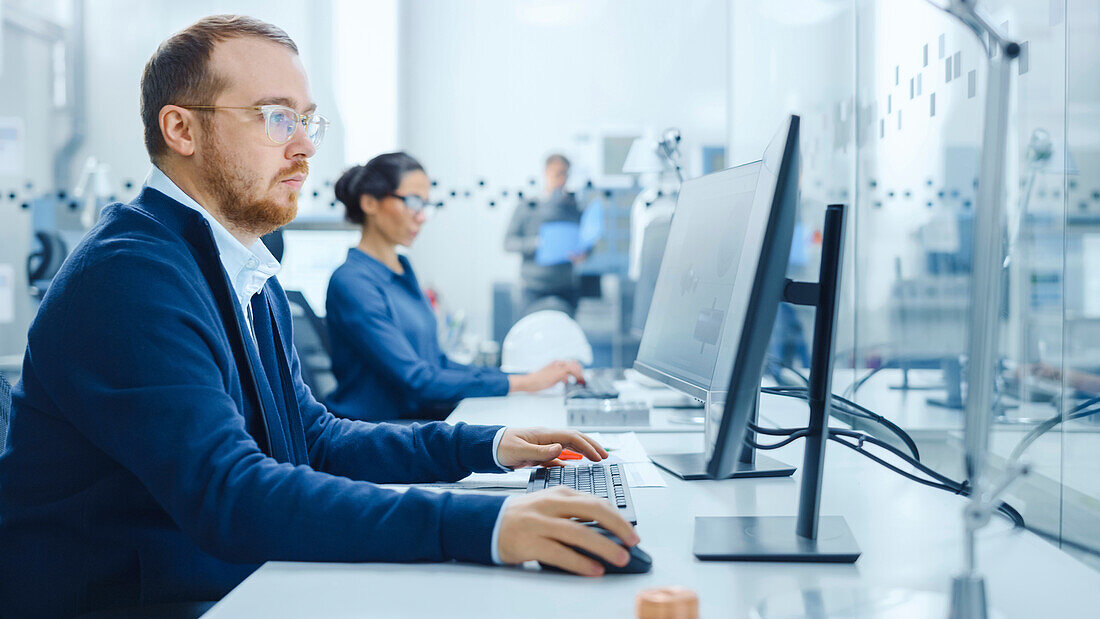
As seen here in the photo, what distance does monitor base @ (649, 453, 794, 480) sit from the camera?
4.20 feet

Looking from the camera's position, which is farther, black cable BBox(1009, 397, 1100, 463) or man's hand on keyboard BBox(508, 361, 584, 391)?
man's hand on keyboard BBox(508, 361, 584, 391)

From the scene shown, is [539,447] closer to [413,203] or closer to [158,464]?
[158,464]

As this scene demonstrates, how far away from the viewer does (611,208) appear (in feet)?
16.3

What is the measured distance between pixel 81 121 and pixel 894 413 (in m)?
4.77

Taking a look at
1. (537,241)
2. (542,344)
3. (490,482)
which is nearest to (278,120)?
(490,482)

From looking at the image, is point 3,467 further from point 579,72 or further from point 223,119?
point 579,72

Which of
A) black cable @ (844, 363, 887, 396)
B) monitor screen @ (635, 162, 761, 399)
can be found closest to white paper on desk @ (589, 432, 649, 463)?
monitor screen @ (635, 162, 761, 399)

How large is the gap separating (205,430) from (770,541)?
61 cm

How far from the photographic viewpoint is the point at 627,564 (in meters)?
0.83

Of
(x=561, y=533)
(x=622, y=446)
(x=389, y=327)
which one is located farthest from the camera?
(x=389, y=327)

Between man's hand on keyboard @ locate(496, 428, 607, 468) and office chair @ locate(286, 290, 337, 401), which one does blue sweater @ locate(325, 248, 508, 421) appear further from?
man's hand on keyboard @ locate(496, 428, 607, 468)

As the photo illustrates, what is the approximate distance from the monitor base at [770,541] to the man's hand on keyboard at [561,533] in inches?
4.9

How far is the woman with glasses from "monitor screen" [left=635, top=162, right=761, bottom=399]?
0.85 m

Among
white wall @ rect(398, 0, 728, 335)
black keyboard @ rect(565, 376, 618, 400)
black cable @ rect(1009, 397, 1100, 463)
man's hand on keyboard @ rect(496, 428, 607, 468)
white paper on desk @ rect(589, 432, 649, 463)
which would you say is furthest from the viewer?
white wall @ rect(398, 0, 728, 335)
